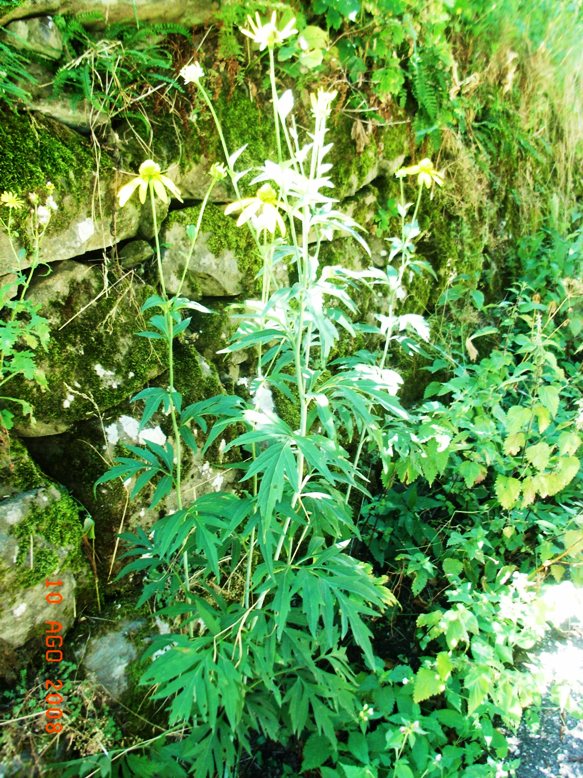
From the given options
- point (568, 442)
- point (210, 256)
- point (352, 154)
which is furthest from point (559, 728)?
point (352, 154)

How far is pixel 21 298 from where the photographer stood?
1.86m

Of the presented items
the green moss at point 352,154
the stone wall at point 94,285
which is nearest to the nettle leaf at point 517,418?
the stone wall at point 94,285

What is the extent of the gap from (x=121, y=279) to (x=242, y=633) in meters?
1.39

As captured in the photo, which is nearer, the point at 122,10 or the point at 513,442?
the point at 122,10

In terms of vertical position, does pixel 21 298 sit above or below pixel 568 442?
above

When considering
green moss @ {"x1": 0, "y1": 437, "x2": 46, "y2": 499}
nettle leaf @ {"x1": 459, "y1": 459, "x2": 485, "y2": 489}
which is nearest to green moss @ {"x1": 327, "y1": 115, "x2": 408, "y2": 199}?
nettle leaf @ {"x1": 459, "y1": 459, "x2": 485, "y2": 489}

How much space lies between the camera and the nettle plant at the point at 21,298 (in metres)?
1.73

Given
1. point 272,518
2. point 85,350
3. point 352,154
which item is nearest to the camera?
point 272,518

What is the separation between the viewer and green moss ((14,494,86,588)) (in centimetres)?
185

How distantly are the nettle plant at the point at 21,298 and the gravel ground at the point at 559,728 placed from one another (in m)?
2.08

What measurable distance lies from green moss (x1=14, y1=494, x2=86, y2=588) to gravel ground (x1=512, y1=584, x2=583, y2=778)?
5.97 feet

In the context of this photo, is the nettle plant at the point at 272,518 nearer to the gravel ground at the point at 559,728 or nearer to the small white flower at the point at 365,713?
the small white flower at the point at 365,713

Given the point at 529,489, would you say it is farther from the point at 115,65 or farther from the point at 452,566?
the point at 115,65

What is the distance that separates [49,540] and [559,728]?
7.15ft
